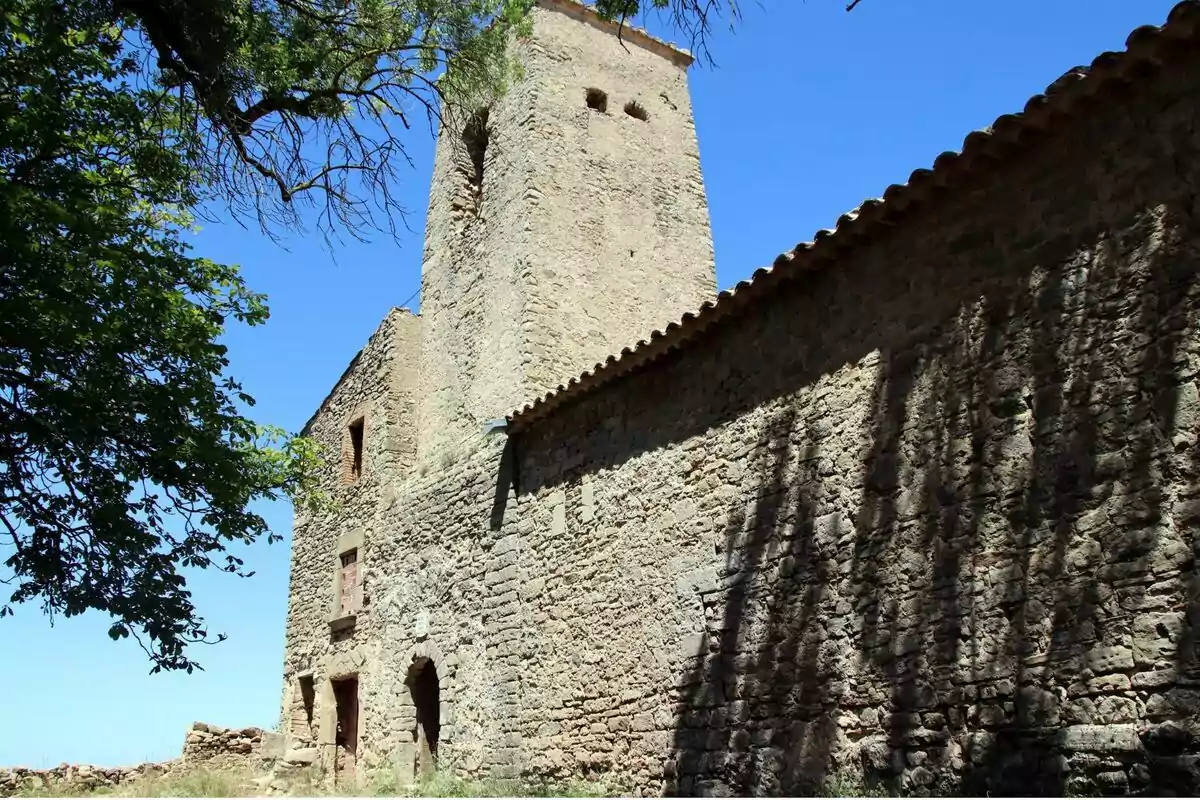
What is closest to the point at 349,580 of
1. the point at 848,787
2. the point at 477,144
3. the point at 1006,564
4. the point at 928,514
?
the point at 477,144

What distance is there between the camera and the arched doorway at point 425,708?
34.6ft

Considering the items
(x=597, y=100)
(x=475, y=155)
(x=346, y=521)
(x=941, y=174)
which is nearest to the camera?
(x=941, y=174)

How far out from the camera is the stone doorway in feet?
40.7

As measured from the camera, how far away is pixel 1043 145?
5.48m

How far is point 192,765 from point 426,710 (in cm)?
644

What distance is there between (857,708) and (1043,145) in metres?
3.57

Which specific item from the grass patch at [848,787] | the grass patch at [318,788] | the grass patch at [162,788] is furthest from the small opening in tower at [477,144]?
the grass patch at [848,787]

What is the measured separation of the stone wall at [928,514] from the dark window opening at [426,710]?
2174mm

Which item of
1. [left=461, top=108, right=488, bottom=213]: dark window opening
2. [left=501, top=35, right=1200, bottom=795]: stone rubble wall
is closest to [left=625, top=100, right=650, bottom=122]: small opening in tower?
[left=461, top=108, right=488, bottom=213]: dark window opening

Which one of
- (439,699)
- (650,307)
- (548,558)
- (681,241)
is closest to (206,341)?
(548,558)

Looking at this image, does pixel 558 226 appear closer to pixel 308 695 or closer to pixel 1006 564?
pixel 1006 564

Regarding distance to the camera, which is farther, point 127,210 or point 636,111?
point 636,111

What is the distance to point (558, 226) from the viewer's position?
11406 mm

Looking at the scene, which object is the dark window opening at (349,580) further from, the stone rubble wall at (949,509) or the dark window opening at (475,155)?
the stone rubble wall at (949,509)
